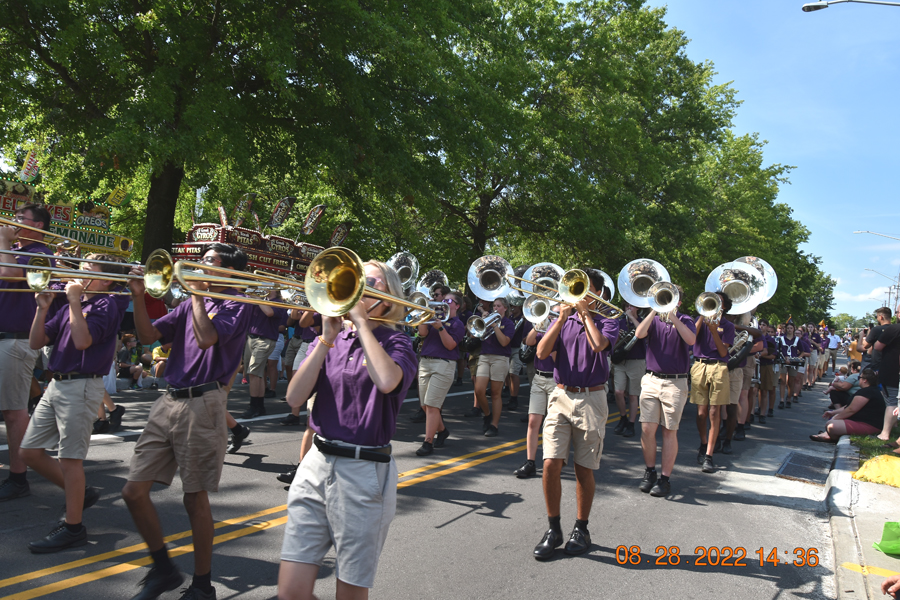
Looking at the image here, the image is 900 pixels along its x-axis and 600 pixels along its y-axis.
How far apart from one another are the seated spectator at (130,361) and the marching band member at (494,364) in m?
5.85

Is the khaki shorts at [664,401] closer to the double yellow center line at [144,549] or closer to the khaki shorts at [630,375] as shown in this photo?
the double yellow center line at [144,549]

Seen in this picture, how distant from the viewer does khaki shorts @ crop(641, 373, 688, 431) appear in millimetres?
6398

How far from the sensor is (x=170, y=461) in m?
3.69

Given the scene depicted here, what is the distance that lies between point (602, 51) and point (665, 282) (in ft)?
46.4

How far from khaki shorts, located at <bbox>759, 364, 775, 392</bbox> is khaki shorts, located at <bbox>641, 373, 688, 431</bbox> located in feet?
24.0

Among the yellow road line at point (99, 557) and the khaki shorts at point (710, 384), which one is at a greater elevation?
the khaki shorts at point (710, 384)

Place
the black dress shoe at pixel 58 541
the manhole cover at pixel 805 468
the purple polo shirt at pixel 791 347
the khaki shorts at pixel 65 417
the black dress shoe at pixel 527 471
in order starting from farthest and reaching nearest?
1. the purple polo shirt at pixel 791 347
2. the manhole cover at pixel 805 468
3. the black dress shoe at pixel 527 471
4. the khaki shorts at pixel 65 417
5. the black dress shoe at pixel 58 541

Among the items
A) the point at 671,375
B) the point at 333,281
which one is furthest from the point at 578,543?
the point at 333,281

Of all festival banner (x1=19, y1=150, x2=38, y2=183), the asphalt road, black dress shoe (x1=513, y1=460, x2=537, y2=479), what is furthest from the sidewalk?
festival banner (x1=19, y1=150, x2=38, y2=183)

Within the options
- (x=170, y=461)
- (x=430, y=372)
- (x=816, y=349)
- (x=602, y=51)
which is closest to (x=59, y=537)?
(x=170, y=461)

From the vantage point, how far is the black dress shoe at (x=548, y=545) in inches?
180

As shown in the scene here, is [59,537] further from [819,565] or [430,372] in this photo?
[819,565]

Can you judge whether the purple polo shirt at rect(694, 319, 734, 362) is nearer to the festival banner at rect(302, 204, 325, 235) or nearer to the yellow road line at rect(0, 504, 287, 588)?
the yellow road line at rect(0, 504, 287, 588)

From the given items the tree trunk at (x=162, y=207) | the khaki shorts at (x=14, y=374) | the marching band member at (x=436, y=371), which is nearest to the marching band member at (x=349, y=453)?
the khaki shorts at (x=14, y=374)
